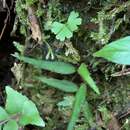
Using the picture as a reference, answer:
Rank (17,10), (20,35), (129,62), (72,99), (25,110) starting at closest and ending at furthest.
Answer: (129,62), (25,110), (72,99), (17,10), (20,35)

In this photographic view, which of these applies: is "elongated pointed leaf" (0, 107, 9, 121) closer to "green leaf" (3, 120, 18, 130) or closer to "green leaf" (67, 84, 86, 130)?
"green leaf" (3, 120, 18, 130)

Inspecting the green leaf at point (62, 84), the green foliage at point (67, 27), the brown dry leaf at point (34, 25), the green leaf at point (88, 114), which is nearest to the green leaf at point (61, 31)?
the green foliage at point (67, 27)

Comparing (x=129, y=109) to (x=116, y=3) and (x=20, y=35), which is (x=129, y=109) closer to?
(x=116, y=3)

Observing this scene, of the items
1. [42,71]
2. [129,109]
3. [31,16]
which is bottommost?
[129,109]

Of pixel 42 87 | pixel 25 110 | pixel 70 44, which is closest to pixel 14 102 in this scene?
pixel 25 110

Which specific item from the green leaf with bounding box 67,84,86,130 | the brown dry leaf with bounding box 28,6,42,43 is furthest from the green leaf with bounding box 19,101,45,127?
the brown dry leaf with bounding box 28,6,42,43

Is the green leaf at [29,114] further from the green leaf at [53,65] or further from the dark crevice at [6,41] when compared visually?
the dark crevice at [6,41]
